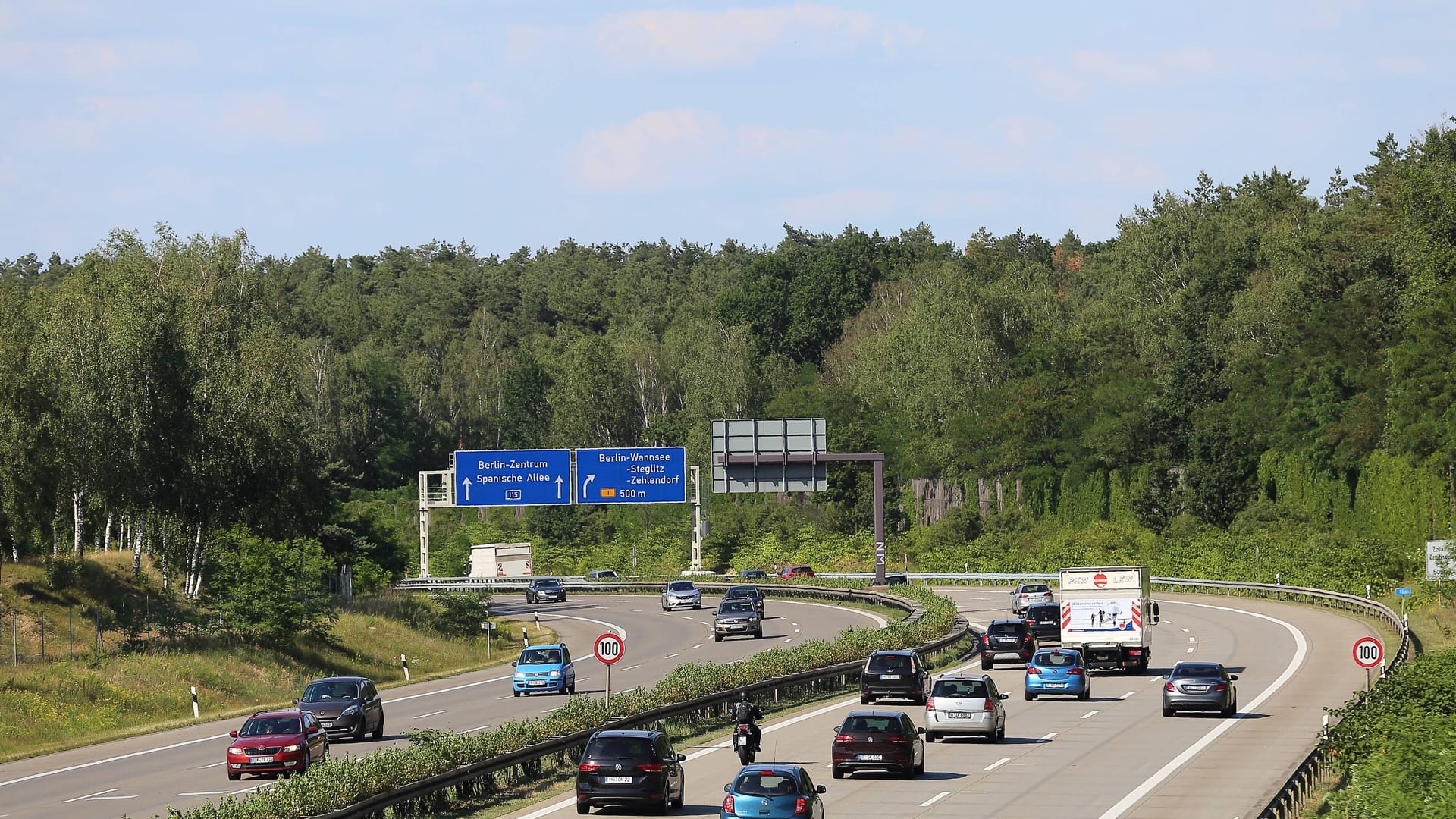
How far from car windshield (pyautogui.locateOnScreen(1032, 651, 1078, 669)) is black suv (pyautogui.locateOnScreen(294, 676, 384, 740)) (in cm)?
1747

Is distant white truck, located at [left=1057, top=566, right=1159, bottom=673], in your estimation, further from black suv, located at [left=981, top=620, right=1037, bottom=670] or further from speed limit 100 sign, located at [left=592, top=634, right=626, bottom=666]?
speed limit 100 sign, located at [left=592, top=634, right=626, bottom=666]

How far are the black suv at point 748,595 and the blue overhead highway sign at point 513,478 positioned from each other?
12.5 meters

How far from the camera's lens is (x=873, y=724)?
30.2m

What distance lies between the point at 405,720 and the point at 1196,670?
19602 mm

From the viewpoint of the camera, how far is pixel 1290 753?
32406mm

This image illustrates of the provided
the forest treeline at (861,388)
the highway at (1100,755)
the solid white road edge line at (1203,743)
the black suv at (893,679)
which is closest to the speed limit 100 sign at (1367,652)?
the highway at (1100,755)

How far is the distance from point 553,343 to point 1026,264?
53.6 meters

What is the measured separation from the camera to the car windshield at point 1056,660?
1732 inches

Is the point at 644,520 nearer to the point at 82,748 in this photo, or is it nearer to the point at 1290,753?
the point at 82,748

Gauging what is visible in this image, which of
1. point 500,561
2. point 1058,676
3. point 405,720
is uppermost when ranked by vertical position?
point 1058,676

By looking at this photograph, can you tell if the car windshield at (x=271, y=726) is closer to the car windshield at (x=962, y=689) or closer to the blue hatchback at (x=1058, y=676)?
the car windshield at (x=962, y=689)

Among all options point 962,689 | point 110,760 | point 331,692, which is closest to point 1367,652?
point 962,689

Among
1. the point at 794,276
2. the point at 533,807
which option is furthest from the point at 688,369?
the point at 533,807

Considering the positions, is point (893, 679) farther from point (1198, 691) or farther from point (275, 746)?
point (275, 746)
